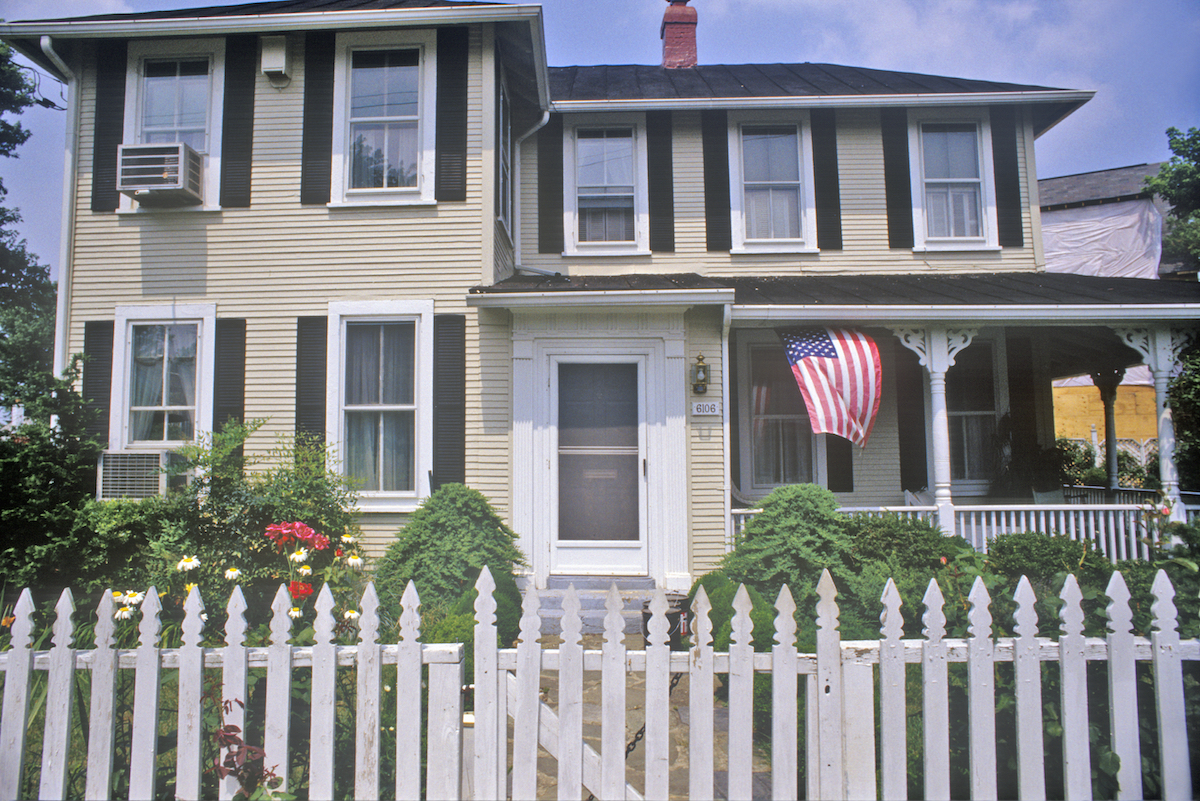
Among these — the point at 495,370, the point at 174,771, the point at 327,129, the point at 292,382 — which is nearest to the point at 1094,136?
the point at 495,370

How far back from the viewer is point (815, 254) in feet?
29.3

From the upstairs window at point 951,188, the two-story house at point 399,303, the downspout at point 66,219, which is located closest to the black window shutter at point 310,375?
the two-story house at point 399,303

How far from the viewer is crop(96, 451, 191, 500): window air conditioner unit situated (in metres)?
6.66

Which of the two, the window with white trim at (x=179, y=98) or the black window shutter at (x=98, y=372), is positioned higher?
the window with white trim at (x=179, y=98)

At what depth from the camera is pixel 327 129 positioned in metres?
7.16

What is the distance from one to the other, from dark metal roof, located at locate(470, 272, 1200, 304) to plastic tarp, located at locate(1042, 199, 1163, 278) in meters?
14.3

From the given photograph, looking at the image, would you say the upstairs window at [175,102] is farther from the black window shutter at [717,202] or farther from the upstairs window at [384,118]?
the black window shutter at [717,202]

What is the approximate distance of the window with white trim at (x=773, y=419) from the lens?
8.42m

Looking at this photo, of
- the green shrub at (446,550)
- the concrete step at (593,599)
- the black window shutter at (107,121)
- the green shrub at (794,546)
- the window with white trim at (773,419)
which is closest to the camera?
the green shrub at (794,546)

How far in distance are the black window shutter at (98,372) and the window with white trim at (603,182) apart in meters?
5.44

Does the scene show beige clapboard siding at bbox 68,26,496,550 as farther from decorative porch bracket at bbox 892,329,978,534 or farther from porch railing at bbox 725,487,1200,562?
decorative porch bracket at bbox 892,329,978,534

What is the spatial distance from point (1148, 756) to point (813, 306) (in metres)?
4.68

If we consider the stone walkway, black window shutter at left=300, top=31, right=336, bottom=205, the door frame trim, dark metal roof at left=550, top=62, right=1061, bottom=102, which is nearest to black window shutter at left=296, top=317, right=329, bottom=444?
black window shutter at left=300, top=31, right=336, bottom=205

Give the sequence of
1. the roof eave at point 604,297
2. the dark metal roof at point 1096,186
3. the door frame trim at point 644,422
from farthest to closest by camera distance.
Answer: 1. the dark metal roof at point 1096,186
2. the door frame trim at point 644,422
3. the roof eave at point 604,297
